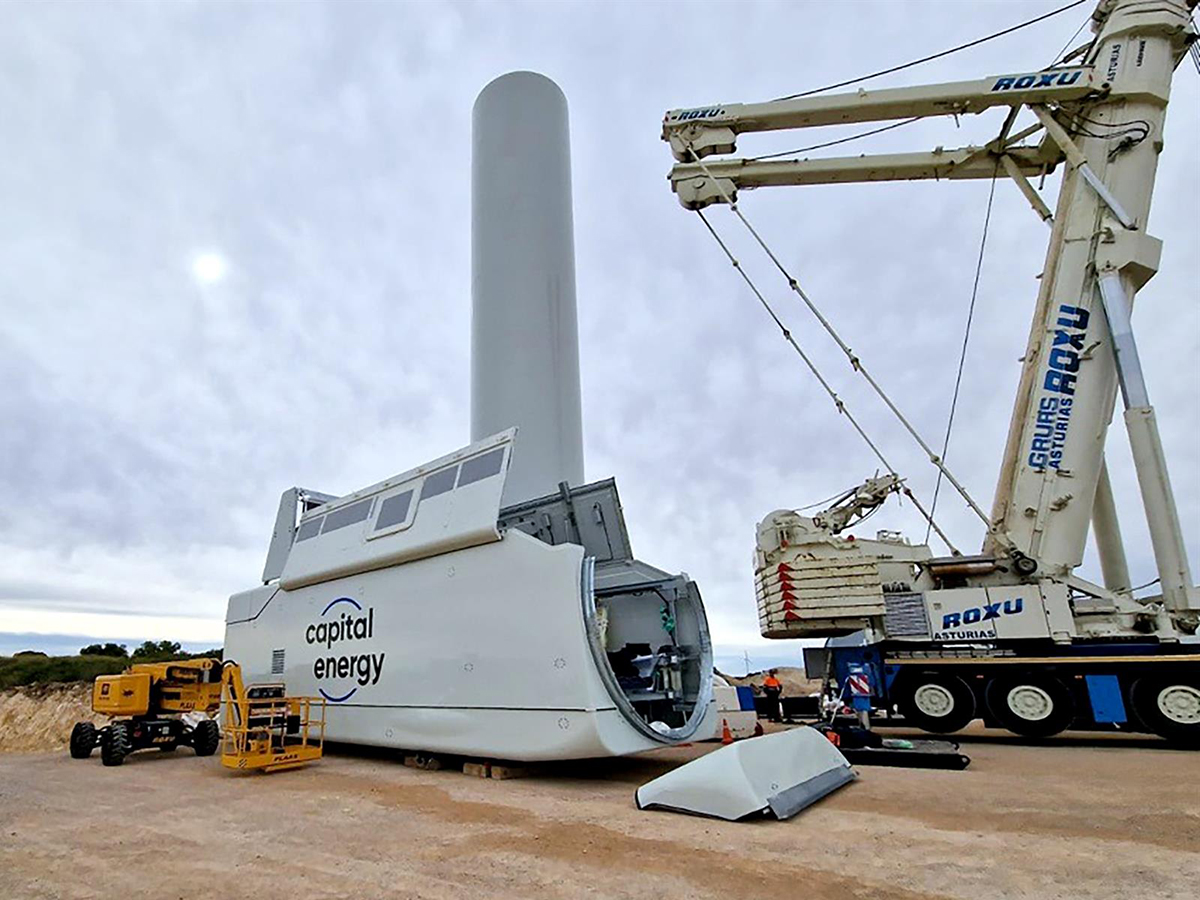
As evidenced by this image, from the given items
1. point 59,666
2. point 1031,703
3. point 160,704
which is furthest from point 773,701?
point 59,666

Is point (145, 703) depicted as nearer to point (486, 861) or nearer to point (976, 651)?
point (486, 861)

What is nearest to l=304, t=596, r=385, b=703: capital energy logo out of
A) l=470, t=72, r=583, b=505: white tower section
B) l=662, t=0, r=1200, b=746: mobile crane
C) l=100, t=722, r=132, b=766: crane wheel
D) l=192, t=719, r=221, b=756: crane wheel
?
l=192, t=719, r=221, b=756: crane wheel

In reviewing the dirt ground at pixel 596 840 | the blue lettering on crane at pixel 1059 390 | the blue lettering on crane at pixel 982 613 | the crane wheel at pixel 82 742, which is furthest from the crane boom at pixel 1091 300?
the crane wheel at pixel 82 742

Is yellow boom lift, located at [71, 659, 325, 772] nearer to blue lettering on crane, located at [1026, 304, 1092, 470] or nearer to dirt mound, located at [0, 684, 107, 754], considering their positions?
dirt mound, located at [0, 684, 107, 754]

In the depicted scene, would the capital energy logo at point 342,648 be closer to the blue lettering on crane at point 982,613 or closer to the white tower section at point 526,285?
the white tower section at point 526,285

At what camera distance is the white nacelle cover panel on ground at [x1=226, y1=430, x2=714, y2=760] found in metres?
6.87

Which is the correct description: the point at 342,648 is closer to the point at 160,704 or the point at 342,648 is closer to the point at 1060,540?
the point at 160,704

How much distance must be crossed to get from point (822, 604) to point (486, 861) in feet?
25.5

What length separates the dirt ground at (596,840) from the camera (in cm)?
365

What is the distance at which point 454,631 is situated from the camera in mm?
7930

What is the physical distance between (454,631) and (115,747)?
5634 millimetres

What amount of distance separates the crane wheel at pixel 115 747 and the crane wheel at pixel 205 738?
1.04 metres

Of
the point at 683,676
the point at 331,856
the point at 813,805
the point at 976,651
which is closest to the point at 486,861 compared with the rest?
the point at 331,856

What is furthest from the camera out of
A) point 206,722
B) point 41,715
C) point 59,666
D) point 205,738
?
point 59,666
